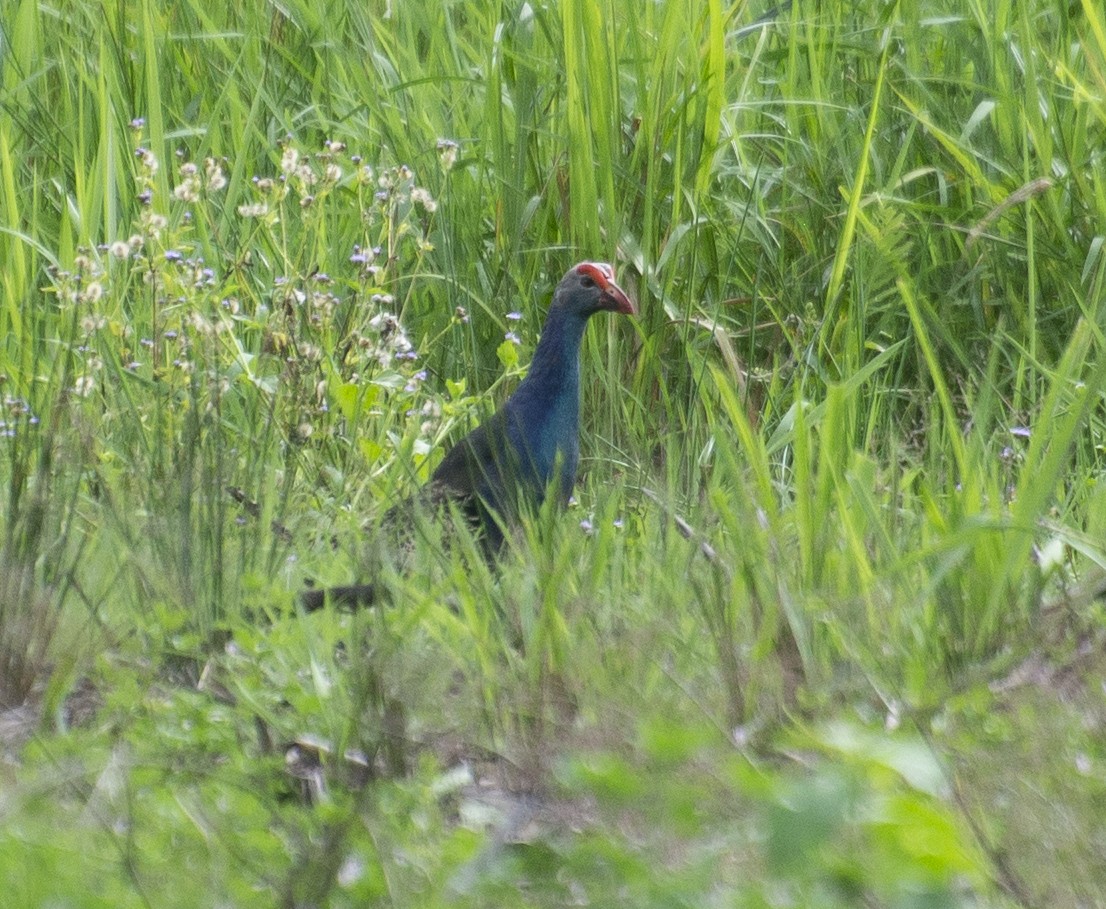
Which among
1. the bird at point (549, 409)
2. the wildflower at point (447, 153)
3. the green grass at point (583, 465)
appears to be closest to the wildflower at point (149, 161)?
the green grass at point (583, 465)

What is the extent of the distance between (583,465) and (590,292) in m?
0.49

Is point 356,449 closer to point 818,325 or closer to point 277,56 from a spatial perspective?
point 818,325

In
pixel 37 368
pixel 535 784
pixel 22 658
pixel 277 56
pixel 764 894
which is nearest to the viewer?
pixel 764 894

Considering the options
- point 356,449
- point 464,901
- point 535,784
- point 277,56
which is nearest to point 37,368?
point 356,449

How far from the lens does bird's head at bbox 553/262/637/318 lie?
4262mm

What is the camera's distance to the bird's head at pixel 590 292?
14.0 ft

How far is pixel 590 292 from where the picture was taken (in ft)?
14.0

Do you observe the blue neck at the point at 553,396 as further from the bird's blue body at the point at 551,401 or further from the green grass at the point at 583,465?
the green grass at the point at 583,465

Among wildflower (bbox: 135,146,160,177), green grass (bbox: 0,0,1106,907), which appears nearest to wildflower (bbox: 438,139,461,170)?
green grass (bbox: 0,0,1106,907)

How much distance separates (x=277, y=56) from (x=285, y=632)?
11.4 ft

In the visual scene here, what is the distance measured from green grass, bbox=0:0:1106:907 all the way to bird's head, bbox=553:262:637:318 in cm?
25

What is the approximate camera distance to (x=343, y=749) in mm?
2084

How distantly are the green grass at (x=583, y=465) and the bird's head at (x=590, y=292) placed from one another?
253 mm

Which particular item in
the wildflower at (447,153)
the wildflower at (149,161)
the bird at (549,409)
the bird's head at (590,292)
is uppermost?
the wildflower at (149,161)
